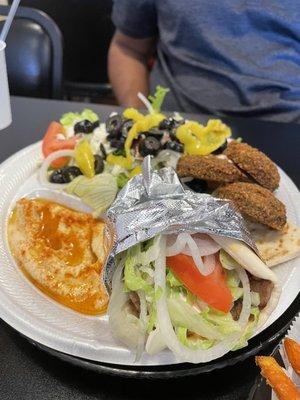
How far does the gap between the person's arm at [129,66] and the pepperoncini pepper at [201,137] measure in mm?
784

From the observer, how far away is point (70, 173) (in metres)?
1.69

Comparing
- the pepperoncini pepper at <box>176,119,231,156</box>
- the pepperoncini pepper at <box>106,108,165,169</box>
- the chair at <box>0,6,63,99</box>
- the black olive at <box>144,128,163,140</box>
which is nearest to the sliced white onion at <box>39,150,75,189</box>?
the pepperoncini pepper at <box>106,108,165,169</box>

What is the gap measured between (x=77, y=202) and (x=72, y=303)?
44 centimetres

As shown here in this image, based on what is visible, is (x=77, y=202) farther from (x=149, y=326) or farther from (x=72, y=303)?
(x=149, y=326)

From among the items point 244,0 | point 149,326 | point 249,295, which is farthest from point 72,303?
point 244,0

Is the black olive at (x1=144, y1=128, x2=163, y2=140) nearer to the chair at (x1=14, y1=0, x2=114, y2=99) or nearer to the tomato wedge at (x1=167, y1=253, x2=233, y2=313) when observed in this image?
the tomato wedge at (x1=167, y1=253, x2=233, y2=313)

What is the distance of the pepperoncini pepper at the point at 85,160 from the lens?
1673 mm

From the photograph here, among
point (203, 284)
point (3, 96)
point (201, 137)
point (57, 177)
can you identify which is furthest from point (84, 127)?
point (203, 284)

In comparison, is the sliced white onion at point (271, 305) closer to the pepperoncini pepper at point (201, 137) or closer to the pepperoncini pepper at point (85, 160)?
the pepperoncini pepper at point (201, 137)

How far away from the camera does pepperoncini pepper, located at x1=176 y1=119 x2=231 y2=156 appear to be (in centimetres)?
172

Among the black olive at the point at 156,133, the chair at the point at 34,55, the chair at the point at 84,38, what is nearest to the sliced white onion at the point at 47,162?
the black olive at the point at 156,133

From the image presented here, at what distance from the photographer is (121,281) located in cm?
118

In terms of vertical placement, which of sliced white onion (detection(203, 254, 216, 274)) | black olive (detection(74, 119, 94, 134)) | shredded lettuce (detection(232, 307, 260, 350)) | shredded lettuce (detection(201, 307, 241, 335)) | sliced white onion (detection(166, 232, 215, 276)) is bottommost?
black olive (detection(74, 119, 94, 134))

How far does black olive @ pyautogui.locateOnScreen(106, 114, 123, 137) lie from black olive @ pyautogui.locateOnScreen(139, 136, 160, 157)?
0.33 ft
